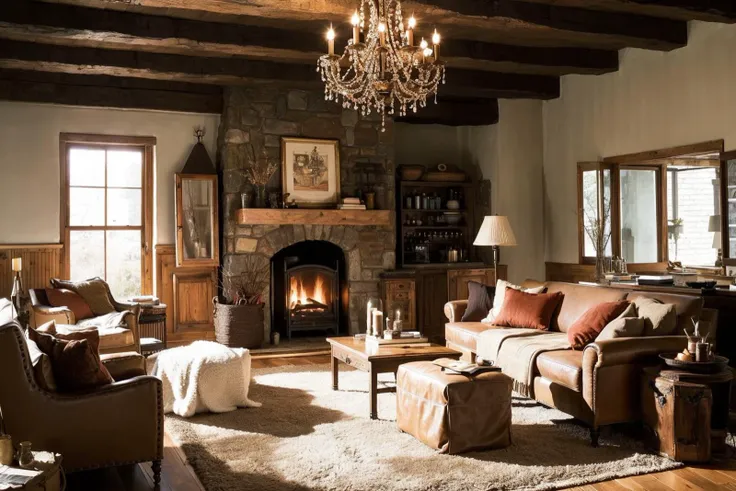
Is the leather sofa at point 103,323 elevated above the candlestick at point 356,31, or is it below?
below

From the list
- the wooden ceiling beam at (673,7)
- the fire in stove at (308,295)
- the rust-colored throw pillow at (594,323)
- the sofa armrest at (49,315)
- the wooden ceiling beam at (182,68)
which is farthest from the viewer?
the fire in stove at (308,295)

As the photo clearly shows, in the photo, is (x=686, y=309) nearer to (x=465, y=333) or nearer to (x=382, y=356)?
(x=465, y=333)

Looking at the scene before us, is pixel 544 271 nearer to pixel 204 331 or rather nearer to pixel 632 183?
pixel 632 183

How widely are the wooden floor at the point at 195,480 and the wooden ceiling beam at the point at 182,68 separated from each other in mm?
4286

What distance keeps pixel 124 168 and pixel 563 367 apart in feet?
18.9

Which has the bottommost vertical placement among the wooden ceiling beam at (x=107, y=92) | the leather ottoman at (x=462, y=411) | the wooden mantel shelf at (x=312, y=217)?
the leather ottoman at (x=462, y=411)

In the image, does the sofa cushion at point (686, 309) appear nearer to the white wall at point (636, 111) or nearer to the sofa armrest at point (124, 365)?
the white wall at point (636, 111)

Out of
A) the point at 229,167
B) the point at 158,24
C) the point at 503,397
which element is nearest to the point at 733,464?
the point at 503,397

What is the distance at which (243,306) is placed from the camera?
7793mm

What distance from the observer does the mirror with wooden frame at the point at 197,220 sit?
8055 millimetres

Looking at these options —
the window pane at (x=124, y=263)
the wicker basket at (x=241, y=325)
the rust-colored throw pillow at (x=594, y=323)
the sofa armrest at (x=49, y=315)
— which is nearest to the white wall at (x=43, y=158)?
the window pane at (x=124, y=263)

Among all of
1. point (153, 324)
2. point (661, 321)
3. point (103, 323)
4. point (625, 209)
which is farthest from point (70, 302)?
point (625, 209)

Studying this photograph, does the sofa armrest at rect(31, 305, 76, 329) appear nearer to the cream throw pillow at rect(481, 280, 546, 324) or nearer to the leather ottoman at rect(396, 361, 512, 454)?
the leather ottoman at rect(396, 361, 512, 454)

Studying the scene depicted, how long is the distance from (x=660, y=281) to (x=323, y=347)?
141 inches
